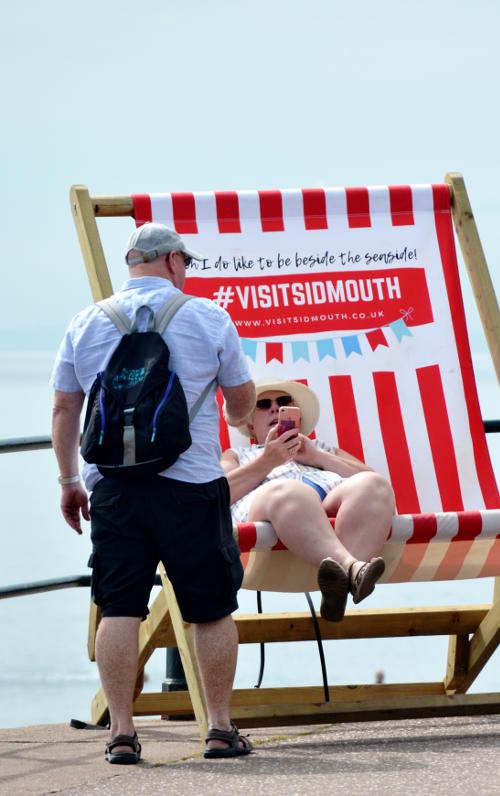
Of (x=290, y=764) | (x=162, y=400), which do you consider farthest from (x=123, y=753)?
(x=162, y=400)

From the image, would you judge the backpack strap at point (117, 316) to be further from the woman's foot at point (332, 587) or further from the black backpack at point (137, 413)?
the woman's foot at point (332, 587)

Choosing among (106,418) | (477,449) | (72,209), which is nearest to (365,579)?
(106,418)

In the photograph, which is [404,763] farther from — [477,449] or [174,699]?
[477,449]

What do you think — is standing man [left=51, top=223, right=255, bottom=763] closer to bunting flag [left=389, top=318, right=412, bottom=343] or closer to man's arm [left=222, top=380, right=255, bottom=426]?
man's arm [left=222, top=380, right=255, bottom=426]

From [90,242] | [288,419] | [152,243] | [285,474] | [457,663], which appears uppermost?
[90,242]

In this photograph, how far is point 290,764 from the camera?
3.57m

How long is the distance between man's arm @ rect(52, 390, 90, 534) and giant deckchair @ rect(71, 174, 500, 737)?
0.75 meters

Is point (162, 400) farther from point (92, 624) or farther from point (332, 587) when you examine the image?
point (92, 624)

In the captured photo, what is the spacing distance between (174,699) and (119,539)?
1.12m

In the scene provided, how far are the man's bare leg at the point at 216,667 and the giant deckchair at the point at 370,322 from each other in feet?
2.78

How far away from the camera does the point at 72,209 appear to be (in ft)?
15.8

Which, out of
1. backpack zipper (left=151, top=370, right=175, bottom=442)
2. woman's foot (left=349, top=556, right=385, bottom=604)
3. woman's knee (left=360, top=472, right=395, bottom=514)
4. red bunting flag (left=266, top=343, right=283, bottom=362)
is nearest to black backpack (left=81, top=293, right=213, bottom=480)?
backpack zipper (left=151, top=370, right=175, bottom=442)

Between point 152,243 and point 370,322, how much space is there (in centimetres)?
141

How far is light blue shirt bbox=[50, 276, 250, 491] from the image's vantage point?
370 cm
